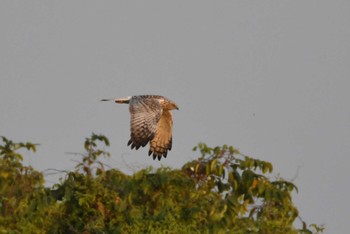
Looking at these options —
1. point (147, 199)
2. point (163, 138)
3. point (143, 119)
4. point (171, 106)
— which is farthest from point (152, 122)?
point (147, 199)

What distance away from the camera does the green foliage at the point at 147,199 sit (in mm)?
14477

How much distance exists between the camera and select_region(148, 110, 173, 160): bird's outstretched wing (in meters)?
22.9

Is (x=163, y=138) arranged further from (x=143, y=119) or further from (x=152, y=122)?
(x=143, y=119)

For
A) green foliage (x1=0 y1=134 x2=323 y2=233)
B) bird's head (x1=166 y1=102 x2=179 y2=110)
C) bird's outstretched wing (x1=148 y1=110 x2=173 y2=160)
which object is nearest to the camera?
green foliage (x1=0 y1=134 x2=323 y2=233)

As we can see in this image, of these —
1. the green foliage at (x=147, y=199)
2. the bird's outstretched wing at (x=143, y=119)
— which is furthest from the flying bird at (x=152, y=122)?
the green foliage at (x=147, y=199)

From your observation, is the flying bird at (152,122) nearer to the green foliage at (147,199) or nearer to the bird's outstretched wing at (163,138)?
the bird's outstretched wing at (163,138)

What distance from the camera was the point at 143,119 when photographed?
21.5 m

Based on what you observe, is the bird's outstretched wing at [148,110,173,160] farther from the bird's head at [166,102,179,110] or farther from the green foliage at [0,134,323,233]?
the green foliage at [0,134,323,233]

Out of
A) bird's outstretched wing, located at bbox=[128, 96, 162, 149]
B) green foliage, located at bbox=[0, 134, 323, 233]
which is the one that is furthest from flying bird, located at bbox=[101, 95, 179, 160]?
green foliage, located at bbox=[0, 134, 323, 233]

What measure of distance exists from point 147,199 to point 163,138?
8.02 meters

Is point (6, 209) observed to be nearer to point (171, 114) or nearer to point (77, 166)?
point (77, 166)

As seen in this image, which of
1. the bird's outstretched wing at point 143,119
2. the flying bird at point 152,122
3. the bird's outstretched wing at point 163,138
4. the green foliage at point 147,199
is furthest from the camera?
the bird's outstretched wing at point 163,138

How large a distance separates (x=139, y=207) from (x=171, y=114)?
333 inches

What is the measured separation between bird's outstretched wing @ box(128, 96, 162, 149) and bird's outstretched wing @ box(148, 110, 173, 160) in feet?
2.32
